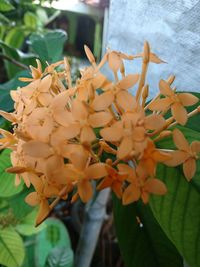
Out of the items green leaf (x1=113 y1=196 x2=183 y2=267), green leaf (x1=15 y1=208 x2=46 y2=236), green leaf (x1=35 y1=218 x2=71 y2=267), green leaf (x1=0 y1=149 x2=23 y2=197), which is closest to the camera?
green leaf (x1=113 y1=196 x2=183 y2=267)

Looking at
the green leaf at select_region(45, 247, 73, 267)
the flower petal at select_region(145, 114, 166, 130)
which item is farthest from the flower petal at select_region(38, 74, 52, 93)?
the green leaf at select_region(45, 247, 73, 267)

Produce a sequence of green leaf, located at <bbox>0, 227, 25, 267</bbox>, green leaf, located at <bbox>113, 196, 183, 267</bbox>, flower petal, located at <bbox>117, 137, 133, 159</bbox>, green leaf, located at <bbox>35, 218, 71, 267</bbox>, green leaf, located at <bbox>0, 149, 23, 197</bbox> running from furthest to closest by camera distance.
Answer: green leaf, located at <bbox>35, 218, 71, 267</bbox> → green leaf, located at <bbox>0, 227, 25, 267</bbox> → green leaf, located at <bbox>0, 149, 23, 197</bbox> → green leaf, located at <bbox>113, 196, 183, 267</bbox> → flower petal, located at <bbox>117, 137, 133, 159</bbox>

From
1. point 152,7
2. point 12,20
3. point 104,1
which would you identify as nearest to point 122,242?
point 152,7

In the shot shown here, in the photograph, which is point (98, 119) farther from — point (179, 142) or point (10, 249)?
point (10, 249)

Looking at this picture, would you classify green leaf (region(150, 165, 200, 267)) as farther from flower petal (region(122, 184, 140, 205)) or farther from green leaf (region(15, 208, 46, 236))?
green leaf (region(15, 208, 46, 236))

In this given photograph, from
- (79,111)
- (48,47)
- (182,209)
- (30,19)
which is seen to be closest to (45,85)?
(79,111)
